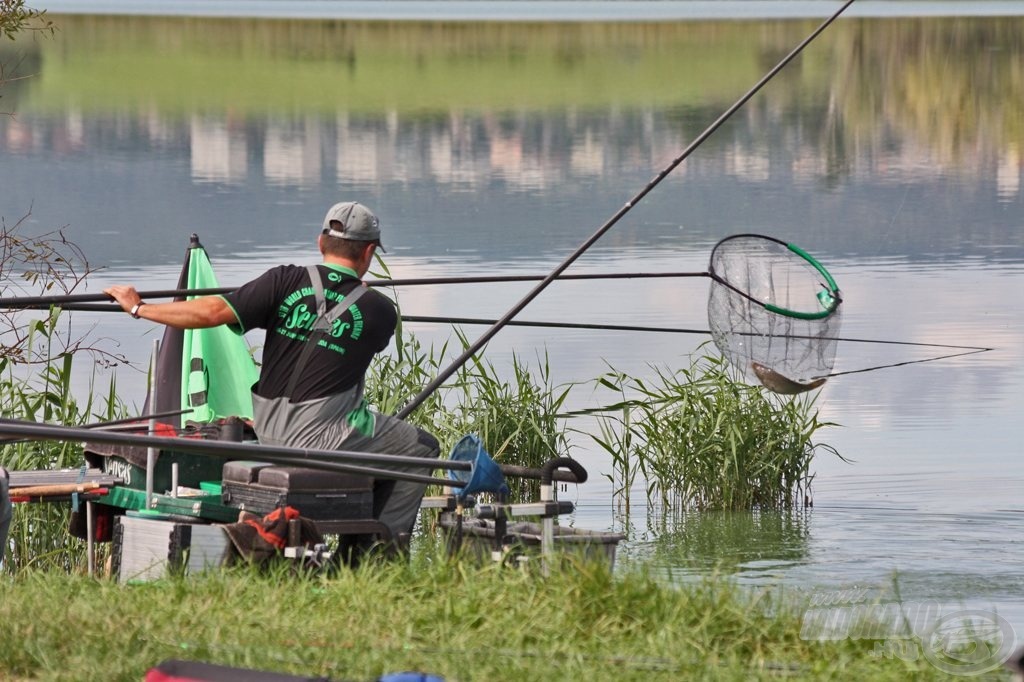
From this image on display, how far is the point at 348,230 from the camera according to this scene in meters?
6.54

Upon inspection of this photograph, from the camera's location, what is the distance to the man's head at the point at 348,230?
21.4 feet

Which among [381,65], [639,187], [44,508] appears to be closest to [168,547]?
[44,508]

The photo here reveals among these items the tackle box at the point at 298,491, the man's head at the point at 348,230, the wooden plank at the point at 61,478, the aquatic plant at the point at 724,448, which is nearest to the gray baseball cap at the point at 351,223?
the man's head at the point at 348,230

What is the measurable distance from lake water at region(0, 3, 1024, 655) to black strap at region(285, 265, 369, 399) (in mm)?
1848

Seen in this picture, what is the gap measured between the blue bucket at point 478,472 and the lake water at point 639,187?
5.85ft

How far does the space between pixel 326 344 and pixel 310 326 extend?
0.08 m

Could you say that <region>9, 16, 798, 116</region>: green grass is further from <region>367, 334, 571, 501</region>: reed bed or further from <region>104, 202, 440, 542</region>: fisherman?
<region>104, 202, 440, 542</region>: fisherman

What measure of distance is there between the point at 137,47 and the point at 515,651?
43.4 metres

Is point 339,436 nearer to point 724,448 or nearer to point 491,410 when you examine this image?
point 491,410

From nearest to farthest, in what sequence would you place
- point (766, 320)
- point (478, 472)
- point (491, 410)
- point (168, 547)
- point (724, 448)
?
point (478, 472), point (168, 547), point (766, 320), point (491, 410), point (724, 448)

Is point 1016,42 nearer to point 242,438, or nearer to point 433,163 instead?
point 433,163

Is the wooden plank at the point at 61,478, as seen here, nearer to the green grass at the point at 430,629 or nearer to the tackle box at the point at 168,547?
the tackle box at the point at 168,547

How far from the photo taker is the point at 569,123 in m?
36.8

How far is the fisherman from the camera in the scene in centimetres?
646
